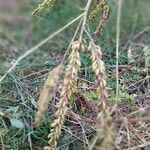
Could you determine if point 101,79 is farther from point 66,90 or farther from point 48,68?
point 48,68

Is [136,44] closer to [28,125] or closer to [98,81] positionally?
[28,125]

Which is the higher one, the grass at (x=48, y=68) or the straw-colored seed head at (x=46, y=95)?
the straw-colored seed head at (x=46, y=95)

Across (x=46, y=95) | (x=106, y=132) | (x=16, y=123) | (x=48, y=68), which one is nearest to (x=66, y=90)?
(x=46, y=95)

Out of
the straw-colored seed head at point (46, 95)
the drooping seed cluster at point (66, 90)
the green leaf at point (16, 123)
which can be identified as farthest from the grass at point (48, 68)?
the straw-colored seed head at point (46, 95)

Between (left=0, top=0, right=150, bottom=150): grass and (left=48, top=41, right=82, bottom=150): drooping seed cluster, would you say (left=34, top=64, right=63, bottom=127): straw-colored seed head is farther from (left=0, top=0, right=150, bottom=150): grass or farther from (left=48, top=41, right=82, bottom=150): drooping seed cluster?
(left=0, top=0, right=150, bottom=150): grass

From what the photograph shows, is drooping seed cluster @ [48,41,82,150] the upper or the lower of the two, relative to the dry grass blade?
upper

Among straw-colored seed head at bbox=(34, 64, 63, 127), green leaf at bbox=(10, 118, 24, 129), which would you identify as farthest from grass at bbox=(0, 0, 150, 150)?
straw-colored seed head at bbox=(34, 64, 63, 127)

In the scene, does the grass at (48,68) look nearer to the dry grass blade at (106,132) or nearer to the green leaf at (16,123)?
the green leaf at (16,123)

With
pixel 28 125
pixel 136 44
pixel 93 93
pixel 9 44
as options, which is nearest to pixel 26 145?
pixel 28 125
